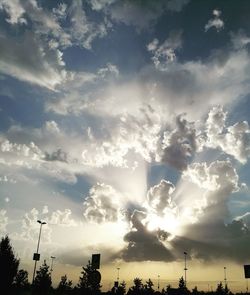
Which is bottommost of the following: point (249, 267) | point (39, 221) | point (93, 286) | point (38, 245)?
point (93, 286)

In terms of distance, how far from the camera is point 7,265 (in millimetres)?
36375

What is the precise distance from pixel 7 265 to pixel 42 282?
→ 104ft

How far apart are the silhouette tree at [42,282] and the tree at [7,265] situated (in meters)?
26.5

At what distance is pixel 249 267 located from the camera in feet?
78.7

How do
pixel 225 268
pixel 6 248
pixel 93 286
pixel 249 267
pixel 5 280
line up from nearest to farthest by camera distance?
pixel 93 286
pixel 249 267
pixel 5 280
pixel 6 248
pixel 225 268

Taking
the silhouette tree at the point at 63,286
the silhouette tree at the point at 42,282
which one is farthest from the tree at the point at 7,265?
the silhouette tree at the point at 63,286

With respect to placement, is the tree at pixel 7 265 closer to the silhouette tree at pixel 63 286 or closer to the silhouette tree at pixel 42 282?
the silhouette tree at pixel 42 282

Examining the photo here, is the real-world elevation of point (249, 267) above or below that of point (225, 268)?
below

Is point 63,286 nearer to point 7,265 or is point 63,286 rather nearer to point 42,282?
point 42,282

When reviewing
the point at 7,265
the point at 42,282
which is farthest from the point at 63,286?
the point at 7,265

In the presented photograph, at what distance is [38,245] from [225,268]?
106310 millimetres

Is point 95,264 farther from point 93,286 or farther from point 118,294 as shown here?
point 118,294

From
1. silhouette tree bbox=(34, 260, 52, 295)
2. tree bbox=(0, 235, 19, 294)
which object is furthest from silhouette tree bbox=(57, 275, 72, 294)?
tree bbox=(0, 235, 19, 294)

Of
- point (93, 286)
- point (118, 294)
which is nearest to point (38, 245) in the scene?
point (118, 294)
